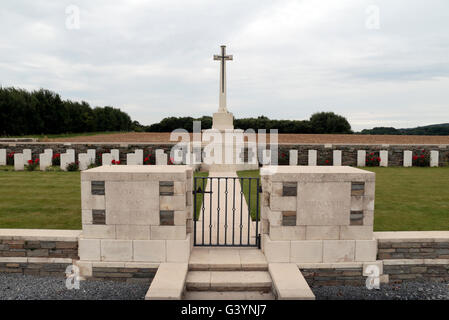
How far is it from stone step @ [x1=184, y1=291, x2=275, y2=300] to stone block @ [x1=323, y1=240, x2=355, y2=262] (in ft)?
3.46

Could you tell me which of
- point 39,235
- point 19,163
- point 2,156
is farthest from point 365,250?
point 2,156

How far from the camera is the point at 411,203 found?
705 centimetres

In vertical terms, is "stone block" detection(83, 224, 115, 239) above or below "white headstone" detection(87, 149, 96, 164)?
below

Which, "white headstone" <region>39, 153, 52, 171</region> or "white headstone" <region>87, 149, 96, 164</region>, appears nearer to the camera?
"white headstone" <region>39, 153, 52, 171</region>

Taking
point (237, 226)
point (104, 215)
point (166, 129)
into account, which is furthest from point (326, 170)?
point (166, 129)

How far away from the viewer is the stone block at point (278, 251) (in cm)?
455

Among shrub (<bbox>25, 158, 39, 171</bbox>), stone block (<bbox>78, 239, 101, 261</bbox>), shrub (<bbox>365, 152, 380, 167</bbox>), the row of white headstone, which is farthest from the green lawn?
shrub (<bbox>365, 152, 380, 167</bbox>)

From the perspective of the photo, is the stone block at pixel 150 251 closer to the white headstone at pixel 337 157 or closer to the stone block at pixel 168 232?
the stone block at pixel 168 232

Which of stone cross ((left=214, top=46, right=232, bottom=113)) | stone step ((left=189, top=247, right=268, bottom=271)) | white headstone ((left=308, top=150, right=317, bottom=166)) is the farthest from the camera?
stone cross ((left=214, top=46, right=232, bottom=113))

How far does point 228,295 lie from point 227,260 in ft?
1.76

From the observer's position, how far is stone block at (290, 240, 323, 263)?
4.57 metres

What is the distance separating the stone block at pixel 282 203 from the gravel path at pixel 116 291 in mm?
1186

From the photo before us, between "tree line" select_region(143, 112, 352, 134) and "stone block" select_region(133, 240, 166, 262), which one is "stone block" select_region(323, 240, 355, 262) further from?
"tree line" select_region(143, 112, 352, 134)
